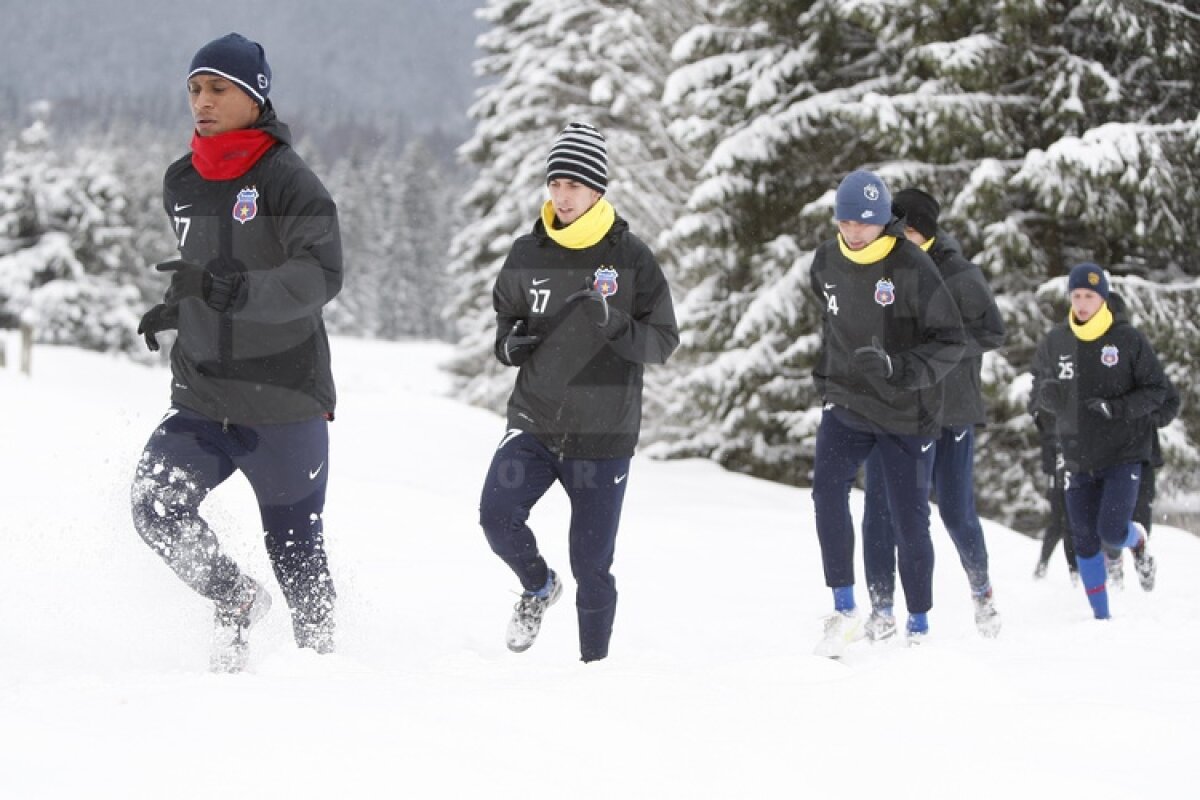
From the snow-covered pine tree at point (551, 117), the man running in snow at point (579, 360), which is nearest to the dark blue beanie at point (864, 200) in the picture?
the man running in snow at point (579, 360)

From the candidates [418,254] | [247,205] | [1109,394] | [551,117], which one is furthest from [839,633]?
[418,254]

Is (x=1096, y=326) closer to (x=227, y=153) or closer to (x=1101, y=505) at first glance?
(x=1101, y=505)

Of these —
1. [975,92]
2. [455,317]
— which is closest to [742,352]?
[975,92]

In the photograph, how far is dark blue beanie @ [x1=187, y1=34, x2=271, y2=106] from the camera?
4242 millimetres

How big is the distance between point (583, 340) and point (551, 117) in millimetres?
19943

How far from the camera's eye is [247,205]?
430 centimetres

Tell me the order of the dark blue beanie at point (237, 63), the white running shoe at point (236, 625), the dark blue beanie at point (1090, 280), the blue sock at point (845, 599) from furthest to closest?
the dark blue beanie at point (1090, 280), the blue sock at point (845, 599), the white running shoe at point (236, 625), the dark blue beanie at point (237, 63)

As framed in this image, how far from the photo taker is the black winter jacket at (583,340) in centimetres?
493

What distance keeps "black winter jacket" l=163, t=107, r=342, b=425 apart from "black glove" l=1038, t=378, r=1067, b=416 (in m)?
4.73

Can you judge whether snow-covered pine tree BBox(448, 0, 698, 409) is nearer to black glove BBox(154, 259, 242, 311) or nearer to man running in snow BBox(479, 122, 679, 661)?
man running in snow BBox(479, 122, 679, 661)

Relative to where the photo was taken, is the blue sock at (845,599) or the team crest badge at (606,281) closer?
the team crest badge at (606,281)

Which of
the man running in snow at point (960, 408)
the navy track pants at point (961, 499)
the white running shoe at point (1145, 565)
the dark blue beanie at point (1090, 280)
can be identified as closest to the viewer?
the man running in snow at point (960, 408)

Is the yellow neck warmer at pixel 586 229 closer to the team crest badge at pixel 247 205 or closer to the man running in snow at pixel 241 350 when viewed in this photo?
the man running in snow at pixel 241 350

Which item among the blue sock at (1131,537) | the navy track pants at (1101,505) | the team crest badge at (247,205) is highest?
the team crest badge at (247,205)
